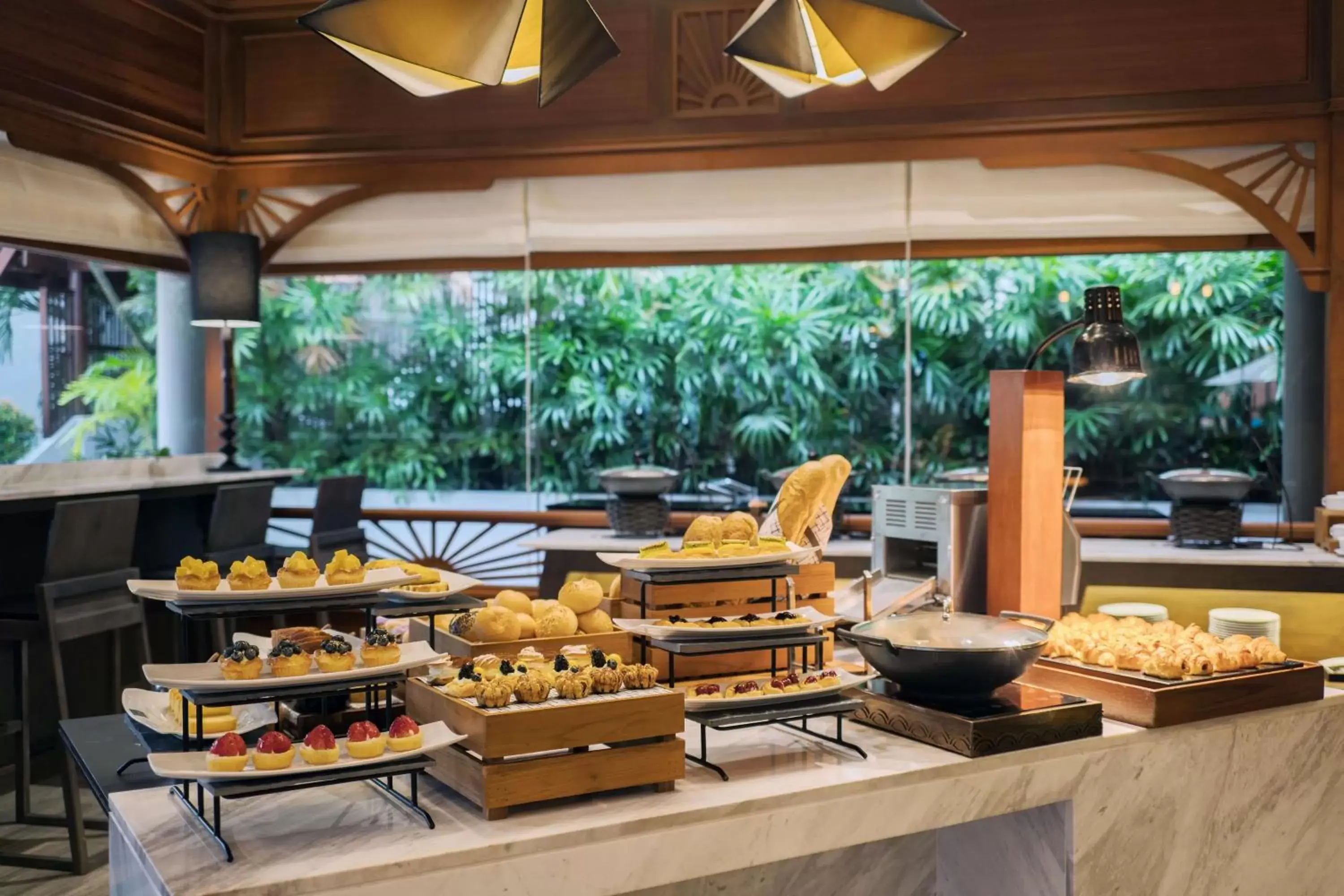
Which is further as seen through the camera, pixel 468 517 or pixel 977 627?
pixel 468 517

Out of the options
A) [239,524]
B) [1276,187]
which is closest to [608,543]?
[239,524]

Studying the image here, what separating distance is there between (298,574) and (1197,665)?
68.5 inches

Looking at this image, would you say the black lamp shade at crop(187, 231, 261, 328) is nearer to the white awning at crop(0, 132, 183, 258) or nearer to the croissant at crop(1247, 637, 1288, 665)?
the white awning at crop(0, 132, 183, 258)

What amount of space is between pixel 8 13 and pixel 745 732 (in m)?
4.33

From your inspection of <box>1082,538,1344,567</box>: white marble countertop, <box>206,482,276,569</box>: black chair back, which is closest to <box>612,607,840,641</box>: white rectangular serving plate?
<box>1082,538,1344,567</box>: white marble countertop

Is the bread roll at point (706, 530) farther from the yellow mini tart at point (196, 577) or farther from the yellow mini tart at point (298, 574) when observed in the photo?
the yellow mini tart at point (196, 577)

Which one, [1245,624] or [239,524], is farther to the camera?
[239,524]

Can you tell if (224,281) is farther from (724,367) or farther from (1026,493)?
(1026,493)

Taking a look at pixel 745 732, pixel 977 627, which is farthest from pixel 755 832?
pixel 977 627

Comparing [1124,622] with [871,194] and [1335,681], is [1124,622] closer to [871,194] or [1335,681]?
[1335,681]

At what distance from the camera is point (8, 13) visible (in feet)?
15.9

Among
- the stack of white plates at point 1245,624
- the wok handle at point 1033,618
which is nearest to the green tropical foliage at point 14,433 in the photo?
the wok handle at point 1033,618

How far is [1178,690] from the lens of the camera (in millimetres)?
2381

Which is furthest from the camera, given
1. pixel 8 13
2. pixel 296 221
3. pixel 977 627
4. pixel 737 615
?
pixel 296 221
